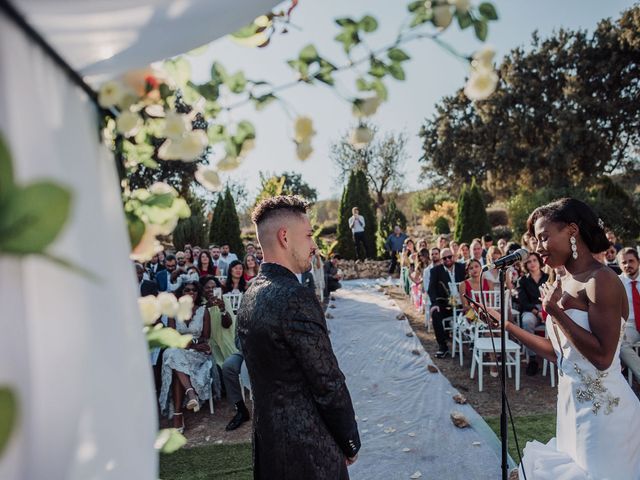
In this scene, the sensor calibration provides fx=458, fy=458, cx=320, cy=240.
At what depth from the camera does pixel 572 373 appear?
8.75 ft

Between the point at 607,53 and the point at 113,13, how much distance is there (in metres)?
30.8

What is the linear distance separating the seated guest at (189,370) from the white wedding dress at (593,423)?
404 cm

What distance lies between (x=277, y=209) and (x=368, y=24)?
147 cm

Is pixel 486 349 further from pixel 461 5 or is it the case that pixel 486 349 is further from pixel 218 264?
pixel 218 264

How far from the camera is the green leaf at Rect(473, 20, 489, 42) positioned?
903mm

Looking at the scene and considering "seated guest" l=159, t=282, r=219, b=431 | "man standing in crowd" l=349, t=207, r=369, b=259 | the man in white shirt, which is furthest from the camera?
"man standing in crowd" l=349, t=207, r=369, b=259

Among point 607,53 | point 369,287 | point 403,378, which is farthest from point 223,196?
point 607,53

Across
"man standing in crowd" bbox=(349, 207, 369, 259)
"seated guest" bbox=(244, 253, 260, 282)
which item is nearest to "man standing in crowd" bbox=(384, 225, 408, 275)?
"man standing in crowd" bbox=(349, 207, 369, 259)

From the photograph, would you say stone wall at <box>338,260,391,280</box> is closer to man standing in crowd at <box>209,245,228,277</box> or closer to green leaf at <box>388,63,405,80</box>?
man standing in crowd at <box>209,245,228,277</box>

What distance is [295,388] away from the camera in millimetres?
2049

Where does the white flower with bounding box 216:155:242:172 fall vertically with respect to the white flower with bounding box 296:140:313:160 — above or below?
below

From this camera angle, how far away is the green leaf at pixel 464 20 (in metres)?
0.89

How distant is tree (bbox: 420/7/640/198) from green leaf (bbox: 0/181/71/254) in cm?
2747

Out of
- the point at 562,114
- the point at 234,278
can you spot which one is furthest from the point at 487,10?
the point at 562,114
